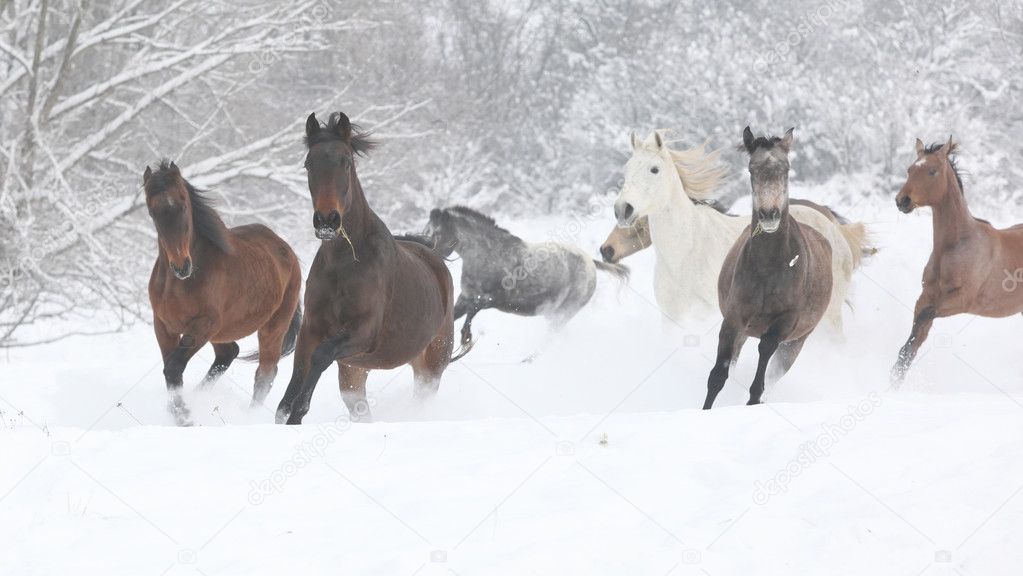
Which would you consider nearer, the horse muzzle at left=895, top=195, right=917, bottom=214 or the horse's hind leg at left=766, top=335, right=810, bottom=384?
the horse's hind leg at left=766, top=335, right=810, bottom=384

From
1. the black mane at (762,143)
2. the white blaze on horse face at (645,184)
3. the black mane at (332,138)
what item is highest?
the black mane at (332,138)

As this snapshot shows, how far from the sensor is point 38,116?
12992 mm

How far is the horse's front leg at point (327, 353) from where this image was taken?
18.4 ft

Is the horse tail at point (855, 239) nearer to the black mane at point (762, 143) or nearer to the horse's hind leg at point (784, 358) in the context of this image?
the horse's hind leg at point (784, 358)

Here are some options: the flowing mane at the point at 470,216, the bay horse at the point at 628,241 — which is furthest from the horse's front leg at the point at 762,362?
the flowing mane at the point at 470,216

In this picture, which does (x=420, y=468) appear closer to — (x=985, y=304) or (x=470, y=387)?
(x=470, y=387)

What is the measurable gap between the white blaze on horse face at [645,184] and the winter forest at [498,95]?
22.5 feet

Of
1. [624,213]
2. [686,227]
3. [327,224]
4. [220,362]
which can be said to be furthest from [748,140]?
[220,362]

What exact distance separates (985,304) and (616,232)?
334cm

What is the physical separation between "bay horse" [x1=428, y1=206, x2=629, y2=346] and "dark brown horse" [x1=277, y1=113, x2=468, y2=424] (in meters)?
3.84

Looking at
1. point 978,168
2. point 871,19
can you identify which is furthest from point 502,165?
point 978,168

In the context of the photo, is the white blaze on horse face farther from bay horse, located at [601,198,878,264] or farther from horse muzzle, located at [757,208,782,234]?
horse muzzle, located at [757,208,782,234]

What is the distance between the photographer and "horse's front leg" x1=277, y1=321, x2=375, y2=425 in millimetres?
5613

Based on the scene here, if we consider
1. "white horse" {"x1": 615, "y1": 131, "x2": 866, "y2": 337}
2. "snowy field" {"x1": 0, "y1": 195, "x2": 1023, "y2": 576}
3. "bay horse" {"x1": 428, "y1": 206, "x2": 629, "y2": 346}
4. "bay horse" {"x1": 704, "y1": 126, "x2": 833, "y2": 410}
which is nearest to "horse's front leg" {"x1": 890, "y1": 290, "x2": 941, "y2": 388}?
"white horse" {"x1": 615, "y1": 131, "x2": 866, "y2": 337}
